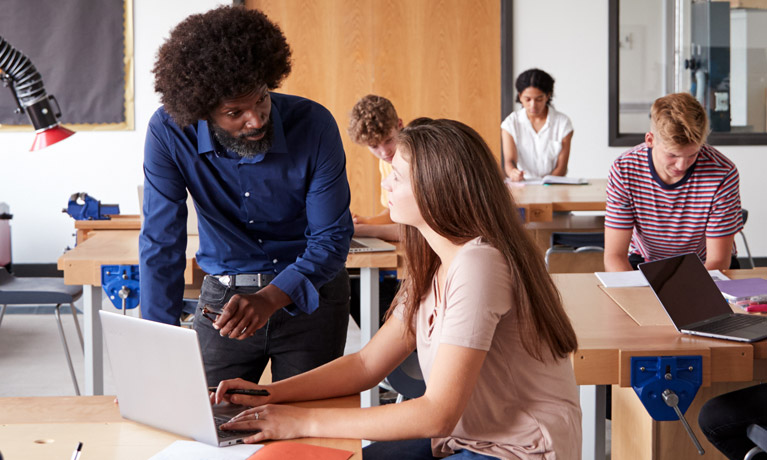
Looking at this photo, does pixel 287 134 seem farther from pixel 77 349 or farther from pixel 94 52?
pixel 94 52

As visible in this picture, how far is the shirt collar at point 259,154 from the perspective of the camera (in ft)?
5.97

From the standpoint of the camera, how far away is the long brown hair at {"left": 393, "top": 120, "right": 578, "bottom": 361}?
54.5 inches

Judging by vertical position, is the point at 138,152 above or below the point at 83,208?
above

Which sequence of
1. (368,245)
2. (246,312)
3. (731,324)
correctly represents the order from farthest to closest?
1. (368,245)
2. (731,324)
3. (246,312)

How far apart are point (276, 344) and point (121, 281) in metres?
1.19

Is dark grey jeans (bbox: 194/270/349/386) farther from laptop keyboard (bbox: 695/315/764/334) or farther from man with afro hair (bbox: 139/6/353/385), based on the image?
laptop keyboard (bbox: 695/315/764/334)

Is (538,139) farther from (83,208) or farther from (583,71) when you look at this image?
(83,208)

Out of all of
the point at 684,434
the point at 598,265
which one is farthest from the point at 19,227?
the point at 684,434

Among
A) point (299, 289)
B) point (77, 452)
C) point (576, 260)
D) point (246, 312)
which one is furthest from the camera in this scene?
point (576, 260)

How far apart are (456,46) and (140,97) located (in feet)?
7.42

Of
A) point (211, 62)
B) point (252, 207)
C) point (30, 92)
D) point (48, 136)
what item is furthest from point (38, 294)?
point (211, 62)

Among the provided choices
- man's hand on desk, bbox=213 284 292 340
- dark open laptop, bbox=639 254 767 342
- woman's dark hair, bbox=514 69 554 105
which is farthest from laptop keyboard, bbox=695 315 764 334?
woman's dark hair, bbox=514 69 554 105

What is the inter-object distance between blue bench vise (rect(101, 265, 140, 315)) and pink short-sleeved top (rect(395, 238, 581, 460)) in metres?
1.75

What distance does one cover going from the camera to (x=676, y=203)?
2725 mm
